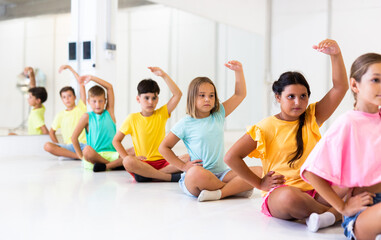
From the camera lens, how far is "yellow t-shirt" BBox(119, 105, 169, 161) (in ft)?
11.1

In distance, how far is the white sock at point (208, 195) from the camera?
7.90ft

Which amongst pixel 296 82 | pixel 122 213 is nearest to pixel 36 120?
pixel 122 213

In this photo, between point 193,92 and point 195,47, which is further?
point 195,47

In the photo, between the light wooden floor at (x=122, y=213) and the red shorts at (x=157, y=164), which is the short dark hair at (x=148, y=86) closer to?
the red shorts at (x=157, y=164)

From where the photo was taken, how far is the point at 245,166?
6.24ft

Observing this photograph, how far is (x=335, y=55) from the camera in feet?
5.91

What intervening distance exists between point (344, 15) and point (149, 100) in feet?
18.3

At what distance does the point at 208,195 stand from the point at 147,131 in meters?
1.09

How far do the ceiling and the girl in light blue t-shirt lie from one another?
315 centimetres

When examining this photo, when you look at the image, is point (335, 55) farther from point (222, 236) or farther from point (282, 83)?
point (222, 236)

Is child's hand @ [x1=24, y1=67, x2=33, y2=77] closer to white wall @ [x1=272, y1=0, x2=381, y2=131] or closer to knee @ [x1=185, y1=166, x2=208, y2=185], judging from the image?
knee @ [x1=185, y1=166, x2=208, y2=185]

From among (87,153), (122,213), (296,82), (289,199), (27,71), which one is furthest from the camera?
(27,71)

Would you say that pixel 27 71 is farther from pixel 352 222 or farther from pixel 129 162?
pixel 352 222

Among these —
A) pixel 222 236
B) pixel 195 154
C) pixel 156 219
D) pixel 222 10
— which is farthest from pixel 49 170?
pixel 222 10
